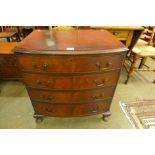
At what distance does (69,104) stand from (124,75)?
1609mm

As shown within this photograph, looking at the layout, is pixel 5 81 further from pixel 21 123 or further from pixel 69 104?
pixel 69 104

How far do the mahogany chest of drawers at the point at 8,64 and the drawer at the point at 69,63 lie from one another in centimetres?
103

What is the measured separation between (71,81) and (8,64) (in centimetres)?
135

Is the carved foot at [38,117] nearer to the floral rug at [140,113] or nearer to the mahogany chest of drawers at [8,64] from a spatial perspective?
the mahogany chest of drawers at [8,64]

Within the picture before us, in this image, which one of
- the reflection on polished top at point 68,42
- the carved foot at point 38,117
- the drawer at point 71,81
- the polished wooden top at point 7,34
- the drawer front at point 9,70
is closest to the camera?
the reflection on polished top at point 68,42

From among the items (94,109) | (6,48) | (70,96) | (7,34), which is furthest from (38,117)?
(7,34)

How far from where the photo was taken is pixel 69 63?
1222 millimetres

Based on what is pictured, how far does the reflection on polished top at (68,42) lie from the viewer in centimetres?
119

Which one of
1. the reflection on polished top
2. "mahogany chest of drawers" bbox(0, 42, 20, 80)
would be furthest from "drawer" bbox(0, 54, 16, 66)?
the reflection on polished top

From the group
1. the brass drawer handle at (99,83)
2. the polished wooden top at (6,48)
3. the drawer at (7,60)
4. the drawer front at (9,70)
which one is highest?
the brass drawer handle at (99,83)

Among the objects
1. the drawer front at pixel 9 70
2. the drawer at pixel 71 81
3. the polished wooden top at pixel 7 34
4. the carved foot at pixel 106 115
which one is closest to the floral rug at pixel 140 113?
the carved foot at pixel 106 115

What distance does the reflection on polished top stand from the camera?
1190 mm

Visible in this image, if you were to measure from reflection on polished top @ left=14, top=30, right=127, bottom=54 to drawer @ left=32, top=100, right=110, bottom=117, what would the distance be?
2.03 feet

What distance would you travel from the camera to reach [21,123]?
5.81 ft
